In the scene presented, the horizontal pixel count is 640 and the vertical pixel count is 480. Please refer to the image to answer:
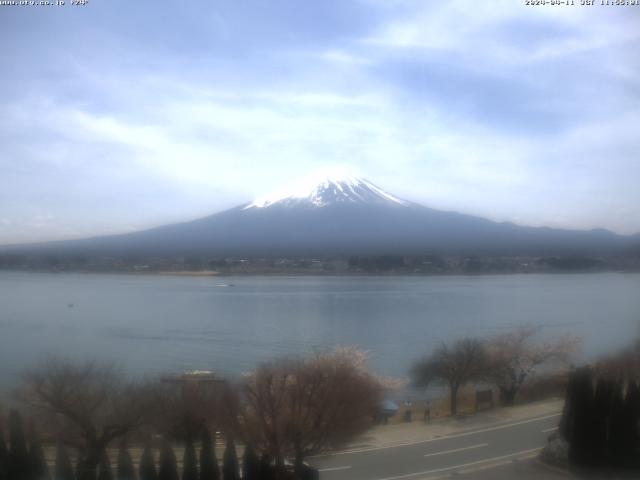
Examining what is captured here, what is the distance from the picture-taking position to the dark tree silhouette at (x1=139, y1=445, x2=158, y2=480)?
12.7 ft

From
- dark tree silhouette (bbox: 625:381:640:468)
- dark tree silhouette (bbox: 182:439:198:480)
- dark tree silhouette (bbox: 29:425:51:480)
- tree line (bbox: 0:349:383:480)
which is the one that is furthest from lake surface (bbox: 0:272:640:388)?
dark tree silhouette (bbox: 625:381:640:468)

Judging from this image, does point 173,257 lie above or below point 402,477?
above

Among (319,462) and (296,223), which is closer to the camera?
(319,462)

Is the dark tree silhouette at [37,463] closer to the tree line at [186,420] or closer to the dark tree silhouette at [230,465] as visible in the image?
the tree line at [186,420]

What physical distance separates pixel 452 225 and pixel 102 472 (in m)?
20.3

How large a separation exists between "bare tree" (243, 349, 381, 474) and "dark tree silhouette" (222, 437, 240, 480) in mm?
341

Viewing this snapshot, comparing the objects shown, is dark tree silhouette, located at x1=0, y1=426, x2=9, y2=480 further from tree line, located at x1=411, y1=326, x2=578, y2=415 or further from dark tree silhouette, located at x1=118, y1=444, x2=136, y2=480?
tree line, located at x1=411, y1=326, x2=578, y2=415

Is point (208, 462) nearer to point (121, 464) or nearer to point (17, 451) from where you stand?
point (121, 464)

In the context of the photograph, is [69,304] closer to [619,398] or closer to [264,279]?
[264,279]

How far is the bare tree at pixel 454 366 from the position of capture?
6965 millimetres

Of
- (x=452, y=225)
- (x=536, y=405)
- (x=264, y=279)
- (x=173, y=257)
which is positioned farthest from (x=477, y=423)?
(x=452, y=225)

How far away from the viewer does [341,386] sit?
192 inches

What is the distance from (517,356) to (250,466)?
4.29m

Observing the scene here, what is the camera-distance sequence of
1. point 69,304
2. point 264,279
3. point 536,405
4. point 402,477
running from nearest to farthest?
point 402,477
point 536,405
point 69,304
point 264,279
